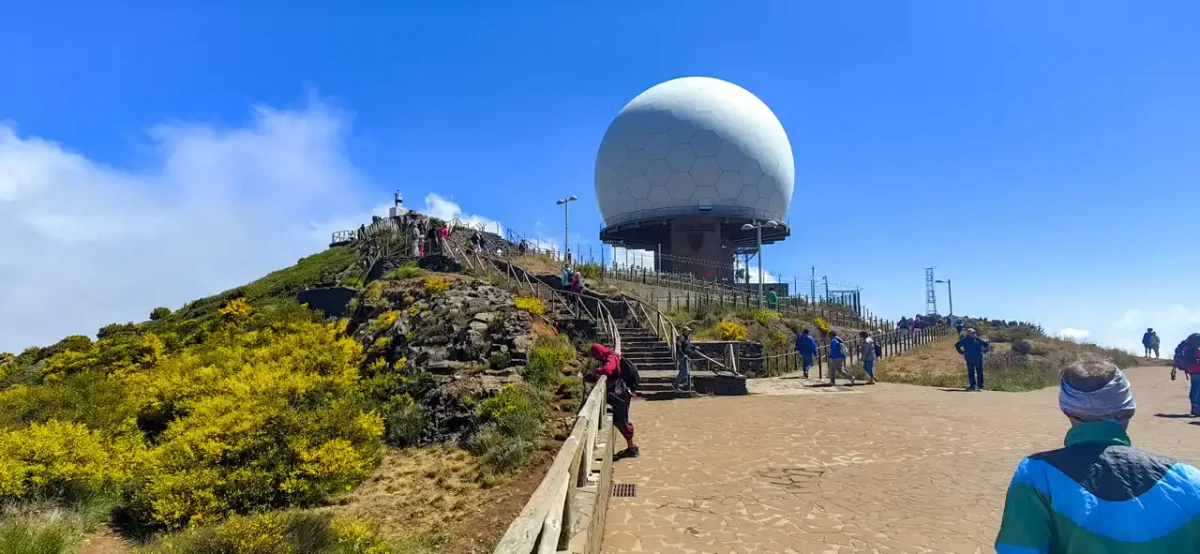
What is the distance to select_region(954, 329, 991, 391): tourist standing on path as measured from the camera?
15.5m

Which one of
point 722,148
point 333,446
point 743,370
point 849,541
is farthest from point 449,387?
point 722,148

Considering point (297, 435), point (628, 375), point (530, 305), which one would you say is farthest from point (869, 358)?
point (297, 435)

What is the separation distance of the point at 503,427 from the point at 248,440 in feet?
12.6

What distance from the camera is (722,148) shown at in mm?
37562

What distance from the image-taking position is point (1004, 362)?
974 inches

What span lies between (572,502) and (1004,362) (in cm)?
2594

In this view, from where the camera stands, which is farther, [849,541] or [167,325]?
[167,325]

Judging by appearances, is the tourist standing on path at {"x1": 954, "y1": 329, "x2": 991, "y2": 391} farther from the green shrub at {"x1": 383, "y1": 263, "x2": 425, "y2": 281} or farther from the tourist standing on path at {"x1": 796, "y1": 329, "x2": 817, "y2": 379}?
the green shrub at {"x1": 383, "y1": 263, "x2": 425, "y2": 281}

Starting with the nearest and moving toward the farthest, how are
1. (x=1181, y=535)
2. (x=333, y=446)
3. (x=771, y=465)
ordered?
(x=1181, y=535) → (x=771, y=465) → (x=333, y=446)

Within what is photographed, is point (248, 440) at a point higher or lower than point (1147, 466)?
lower

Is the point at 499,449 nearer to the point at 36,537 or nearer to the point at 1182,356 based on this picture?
the point at 36,537

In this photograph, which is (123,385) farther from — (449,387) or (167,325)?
(167,325)

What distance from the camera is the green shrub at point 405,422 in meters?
10.8

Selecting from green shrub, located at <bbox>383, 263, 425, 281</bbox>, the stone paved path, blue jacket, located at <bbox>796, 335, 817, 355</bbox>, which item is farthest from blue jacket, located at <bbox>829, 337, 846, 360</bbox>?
green shrub, located at <bbox>383, 263, 425, 281</bbox>
